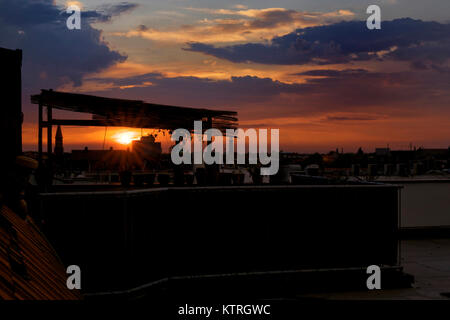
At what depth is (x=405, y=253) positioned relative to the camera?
13227 millimetres

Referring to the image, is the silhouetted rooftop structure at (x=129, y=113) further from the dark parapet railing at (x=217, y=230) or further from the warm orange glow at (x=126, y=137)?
the dark parapet railing at (x=217, y=230)

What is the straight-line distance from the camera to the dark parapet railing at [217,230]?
7992mm

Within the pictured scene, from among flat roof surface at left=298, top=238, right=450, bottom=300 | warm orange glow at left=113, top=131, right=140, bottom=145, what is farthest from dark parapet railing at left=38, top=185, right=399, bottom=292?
warm orange glow at left=113, top=131, right=140, bottom=145

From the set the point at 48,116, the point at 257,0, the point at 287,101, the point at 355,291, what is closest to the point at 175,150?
the point at 48,116

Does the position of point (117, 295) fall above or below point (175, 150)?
below

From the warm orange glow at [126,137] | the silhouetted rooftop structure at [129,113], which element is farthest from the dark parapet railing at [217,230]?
the warm orange glow at [126,137]

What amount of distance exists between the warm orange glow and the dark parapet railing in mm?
6974

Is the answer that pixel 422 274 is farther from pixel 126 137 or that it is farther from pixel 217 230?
pixel 126 137

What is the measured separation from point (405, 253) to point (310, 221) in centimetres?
517

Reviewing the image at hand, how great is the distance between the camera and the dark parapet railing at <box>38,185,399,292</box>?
799 cm

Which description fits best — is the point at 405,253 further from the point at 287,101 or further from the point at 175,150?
the point at 287,101

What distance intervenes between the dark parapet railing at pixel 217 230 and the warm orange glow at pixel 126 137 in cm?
697

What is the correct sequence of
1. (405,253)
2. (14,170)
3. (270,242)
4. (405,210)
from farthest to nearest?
1. (405,210)
2. (405,253)
3. (270,242)
4. (14,170)

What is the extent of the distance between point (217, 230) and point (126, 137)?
24.3 feet
